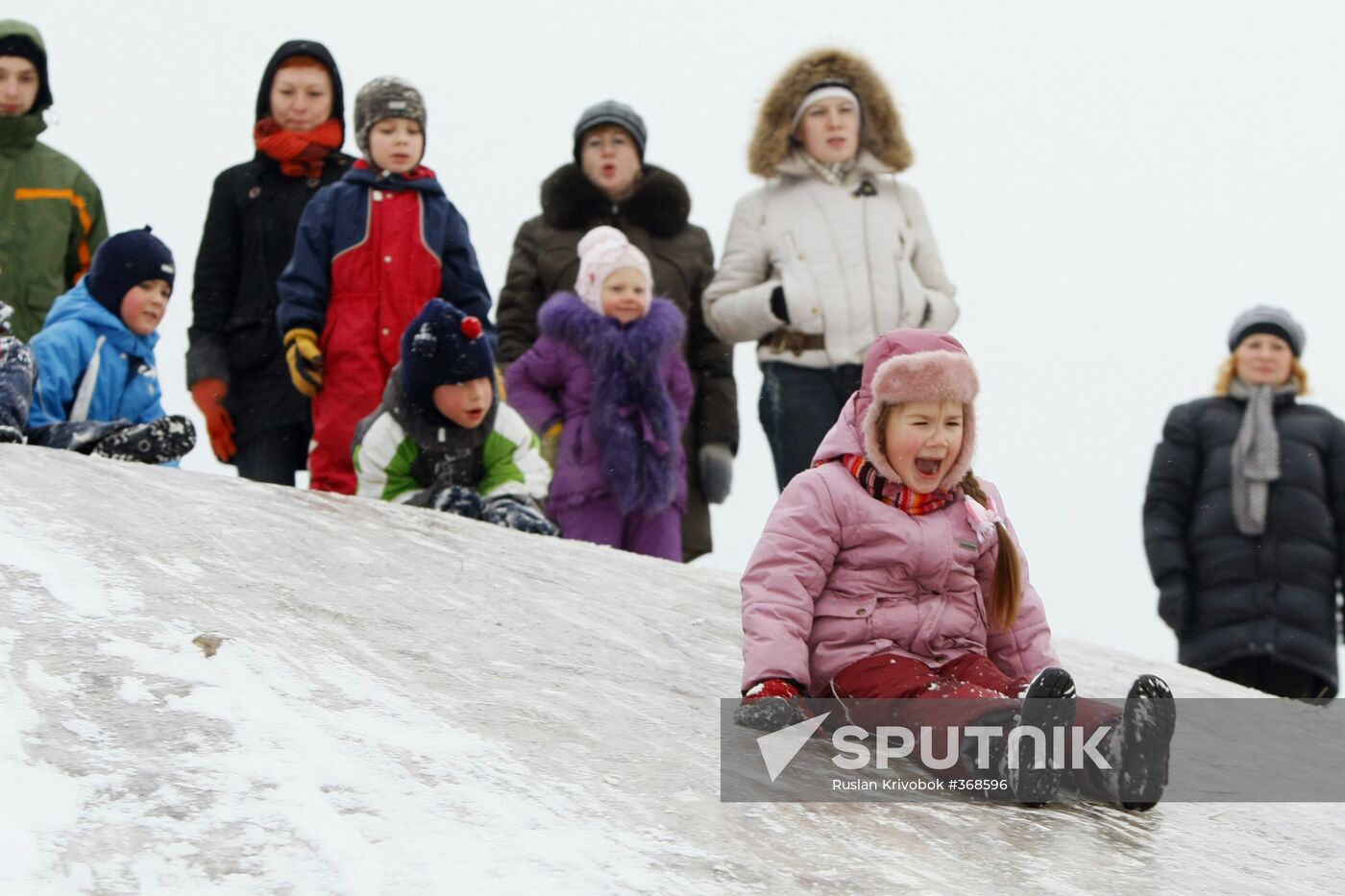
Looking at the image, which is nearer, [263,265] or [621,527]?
[621,527]

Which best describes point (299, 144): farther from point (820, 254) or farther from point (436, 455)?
point (820, 254)

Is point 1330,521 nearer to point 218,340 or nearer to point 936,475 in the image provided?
point 936,475

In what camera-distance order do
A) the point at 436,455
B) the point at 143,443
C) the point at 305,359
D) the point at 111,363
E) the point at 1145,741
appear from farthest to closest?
the point at 305,359, the point at 436,455, the point at 111,363, the point at 143,443, the point at 1145,741

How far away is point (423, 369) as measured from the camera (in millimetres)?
5902

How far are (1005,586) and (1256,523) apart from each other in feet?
10.2

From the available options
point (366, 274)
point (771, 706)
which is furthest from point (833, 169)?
point (771, 706)

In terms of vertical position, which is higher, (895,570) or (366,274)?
(366,274)

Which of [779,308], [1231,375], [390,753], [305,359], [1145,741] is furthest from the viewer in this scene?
[1231,375]

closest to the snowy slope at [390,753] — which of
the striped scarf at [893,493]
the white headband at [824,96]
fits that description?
the striped scarf at [893,493]

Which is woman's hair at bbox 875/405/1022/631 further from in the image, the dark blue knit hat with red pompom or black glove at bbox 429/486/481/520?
black glove at bbox 429/486/481/520

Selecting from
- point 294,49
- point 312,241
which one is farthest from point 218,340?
point 294,49

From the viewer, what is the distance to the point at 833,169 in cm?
691

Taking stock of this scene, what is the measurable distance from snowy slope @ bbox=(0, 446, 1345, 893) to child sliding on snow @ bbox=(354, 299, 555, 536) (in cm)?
101

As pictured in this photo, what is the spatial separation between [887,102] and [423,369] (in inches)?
87.6
